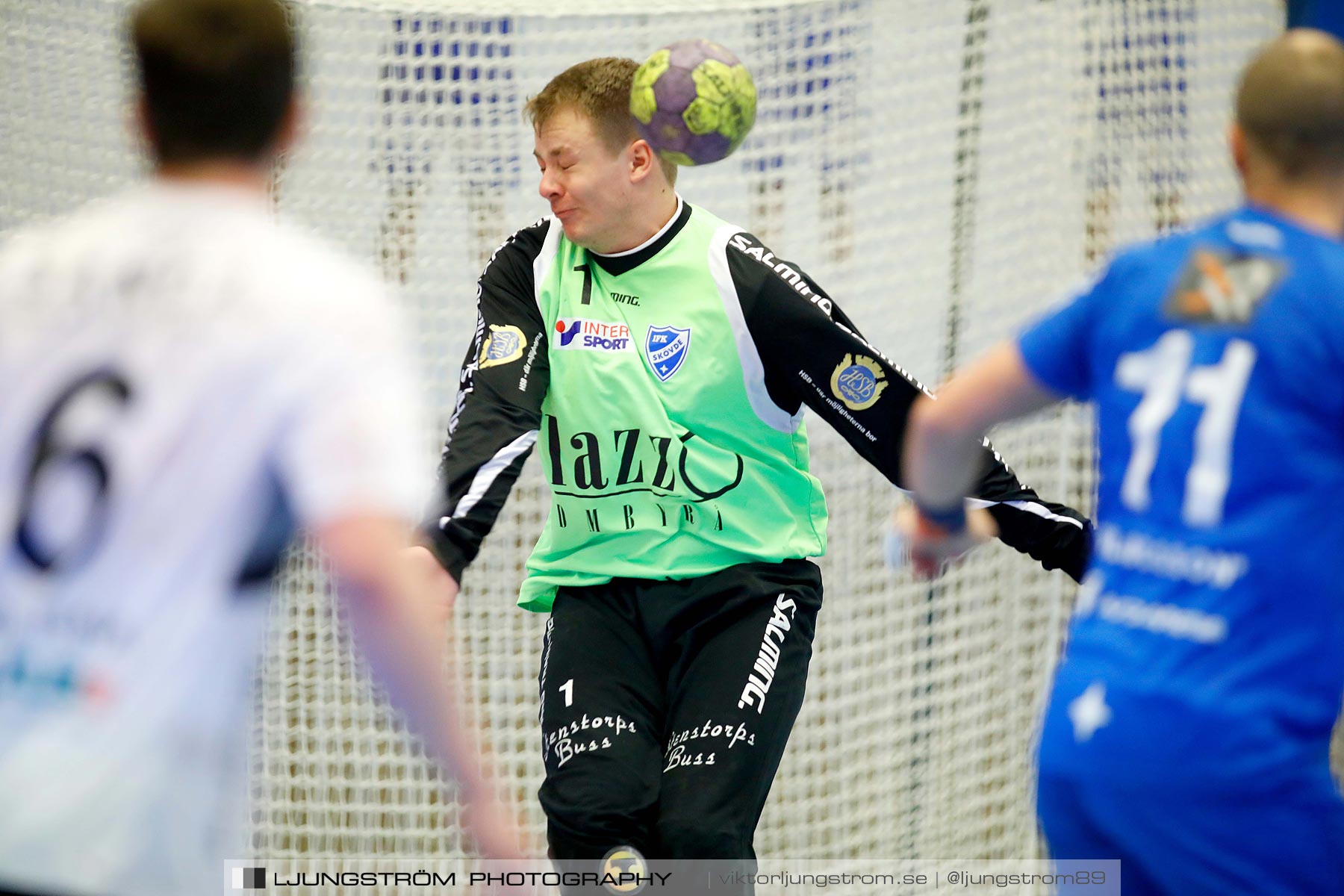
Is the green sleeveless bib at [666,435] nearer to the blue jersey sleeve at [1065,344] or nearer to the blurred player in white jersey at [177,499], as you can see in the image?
the blue jersey sleeve at [1065,344]

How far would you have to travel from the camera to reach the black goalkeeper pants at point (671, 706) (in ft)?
9.52

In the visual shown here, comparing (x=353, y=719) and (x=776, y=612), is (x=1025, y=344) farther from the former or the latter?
(x=353, y=719)

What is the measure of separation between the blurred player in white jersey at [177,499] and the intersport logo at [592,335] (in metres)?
1.58

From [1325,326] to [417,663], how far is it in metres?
1.14

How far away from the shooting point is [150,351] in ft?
5.16

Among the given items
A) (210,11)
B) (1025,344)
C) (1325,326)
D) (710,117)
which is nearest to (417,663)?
(210,11)

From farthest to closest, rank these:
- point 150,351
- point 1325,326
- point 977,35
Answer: point 977,35 → point 1325,326 → point 150,351

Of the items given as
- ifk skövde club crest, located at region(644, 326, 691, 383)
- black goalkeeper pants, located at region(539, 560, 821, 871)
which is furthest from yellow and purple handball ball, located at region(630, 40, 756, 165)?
black goalkeeper pants, located at region(539, 560, 821, 871)

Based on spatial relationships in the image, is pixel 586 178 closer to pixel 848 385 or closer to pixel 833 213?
pixel 848 385

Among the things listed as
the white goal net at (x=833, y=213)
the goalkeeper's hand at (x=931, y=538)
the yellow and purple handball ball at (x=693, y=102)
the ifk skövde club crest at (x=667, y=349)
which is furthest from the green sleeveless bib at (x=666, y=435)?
the white goal net at (x=833, y=213)

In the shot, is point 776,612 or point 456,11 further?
point 456,11

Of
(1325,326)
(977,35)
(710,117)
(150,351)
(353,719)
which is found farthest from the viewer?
(353,719)

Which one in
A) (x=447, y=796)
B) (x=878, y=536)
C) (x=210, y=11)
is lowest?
(x=447, y=796)

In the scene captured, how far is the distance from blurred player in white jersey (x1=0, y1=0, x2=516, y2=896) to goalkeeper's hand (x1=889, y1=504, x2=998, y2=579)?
983 mm
